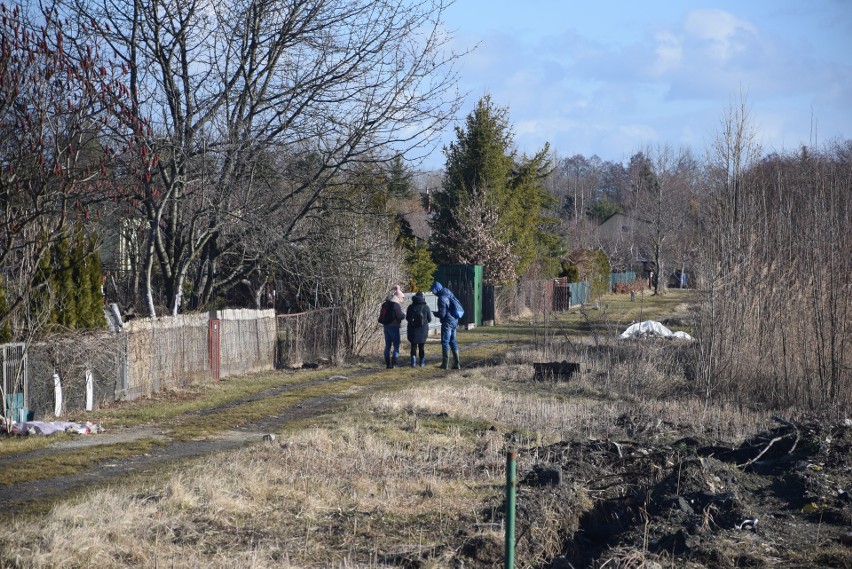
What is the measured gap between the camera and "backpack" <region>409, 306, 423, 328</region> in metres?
20.6

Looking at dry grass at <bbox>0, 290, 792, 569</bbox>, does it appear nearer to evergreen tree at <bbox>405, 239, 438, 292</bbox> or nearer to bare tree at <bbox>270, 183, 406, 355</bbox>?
bare tree at <bbox>270, 183, 406, 355</bbox>

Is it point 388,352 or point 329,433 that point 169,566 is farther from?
point 388,352

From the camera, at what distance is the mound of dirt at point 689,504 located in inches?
252

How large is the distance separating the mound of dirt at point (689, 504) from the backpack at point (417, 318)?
10.5 m

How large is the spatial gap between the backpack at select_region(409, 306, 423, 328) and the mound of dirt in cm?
1046

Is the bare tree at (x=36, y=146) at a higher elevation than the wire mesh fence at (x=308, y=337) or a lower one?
higher

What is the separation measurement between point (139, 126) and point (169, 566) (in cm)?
994

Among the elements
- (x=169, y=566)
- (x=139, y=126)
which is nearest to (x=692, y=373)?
(x=139, y=126)

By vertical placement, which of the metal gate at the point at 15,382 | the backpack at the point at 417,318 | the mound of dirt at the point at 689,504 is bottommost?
the mound of dirt at the point at 689,504

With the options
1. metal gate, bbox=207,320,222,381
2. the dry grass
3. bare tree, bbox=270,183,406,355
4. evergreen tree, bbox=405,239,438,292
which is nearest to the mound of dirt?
the dry grass

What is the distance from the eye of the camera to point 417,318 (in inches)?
811

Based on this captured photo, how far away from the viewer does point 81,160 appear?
13.8 metres

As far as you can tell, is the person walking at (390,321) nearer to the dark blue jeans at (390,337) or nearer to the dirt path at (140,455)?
the dark blue jeans at (390,337)

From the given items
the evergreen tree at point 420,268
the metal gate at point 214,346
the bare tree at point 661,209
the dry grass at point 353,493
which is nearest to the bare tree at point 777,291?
the dry grass at point 353,493
